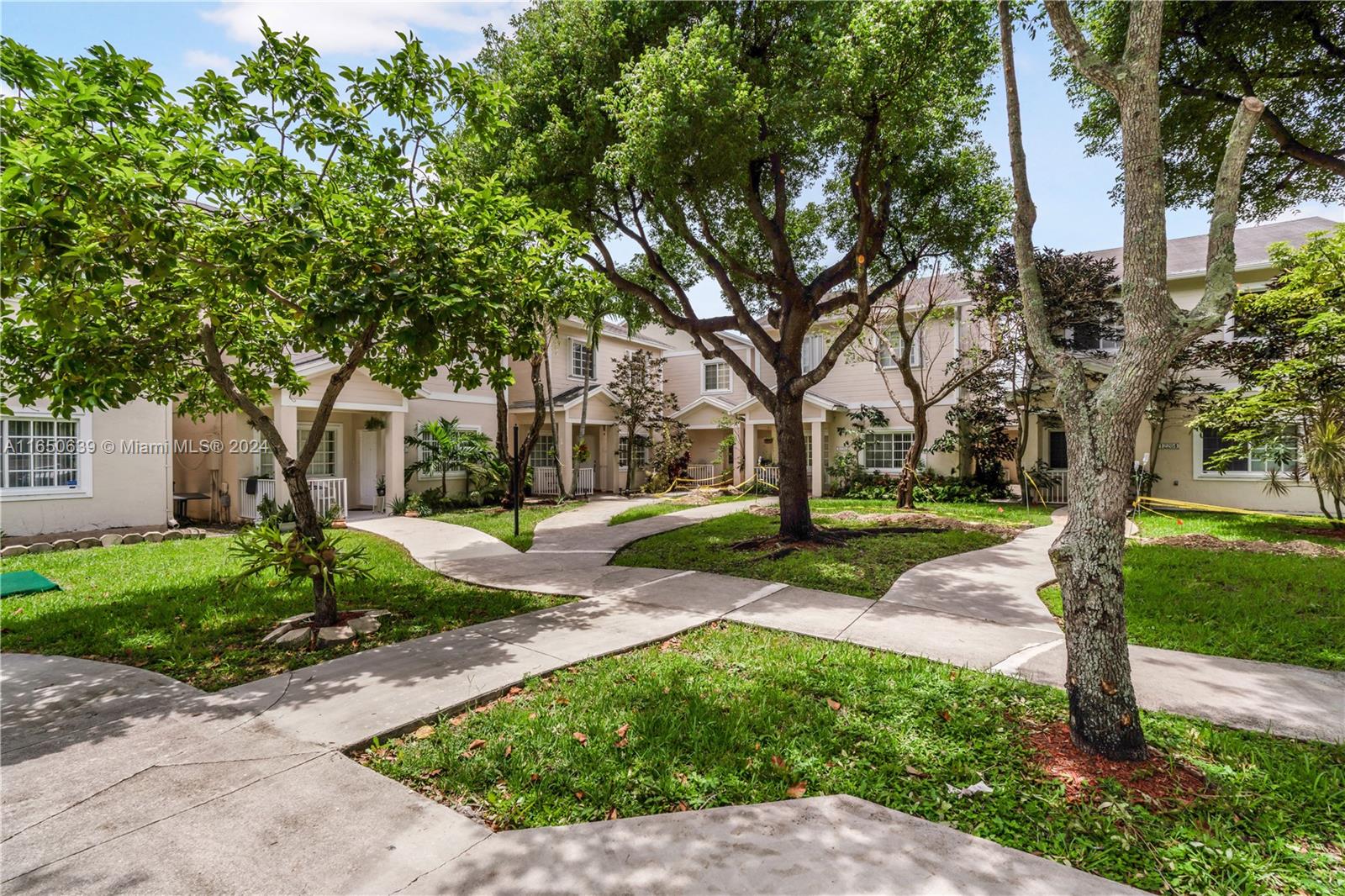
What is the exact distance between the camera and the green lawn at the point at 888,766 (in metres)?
2.70

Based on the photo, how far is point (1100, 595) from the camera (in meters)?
3.34

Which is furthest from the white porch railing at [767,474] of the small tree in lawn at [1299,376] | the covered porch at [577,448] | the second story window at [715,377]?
the small tree in lawn at [1299,376]

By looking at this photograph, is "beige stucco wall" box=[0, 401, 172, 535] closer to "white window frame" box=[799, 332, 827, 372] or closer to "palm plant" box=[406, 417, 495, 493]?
"palm plant" box=[406, 417, 495, 493]

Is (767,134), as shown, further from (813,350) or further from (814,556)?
(813,350)

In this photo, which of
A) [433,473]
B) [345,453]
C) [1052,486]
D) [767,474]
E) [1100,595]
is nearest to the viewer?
[1100,595]

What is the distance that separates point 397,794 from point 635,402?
60.8 ft

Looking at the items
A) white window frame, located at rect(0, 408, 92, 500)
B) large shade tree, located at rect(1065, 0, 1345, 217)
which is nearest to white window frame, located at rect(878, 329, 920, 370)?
large shade tree, located at rect(1065, 0, 1345, 217)

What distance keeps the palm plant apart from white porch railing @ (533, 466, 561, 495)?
2.61 meters

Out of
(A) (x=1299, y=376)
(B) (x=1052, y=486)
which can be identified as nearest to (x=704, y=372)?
(B) (x=1052, y=486)

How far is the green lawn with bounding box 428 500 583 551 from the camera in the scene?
11742 mm

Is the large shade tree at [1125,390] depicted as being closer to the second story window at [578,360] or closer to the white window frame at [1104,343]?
the white window frame at [1104,343]

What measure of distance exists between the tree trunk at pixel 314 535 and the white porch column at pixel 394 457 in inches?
402

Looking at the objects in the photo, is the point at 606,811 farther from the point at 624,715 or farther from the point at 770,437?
the point at 770,437

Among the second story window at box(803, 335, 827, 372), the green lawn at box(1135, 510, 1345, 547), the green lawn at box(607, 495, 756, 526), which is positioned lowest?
the green lawn at box(1135, 510, 1345, 547)
